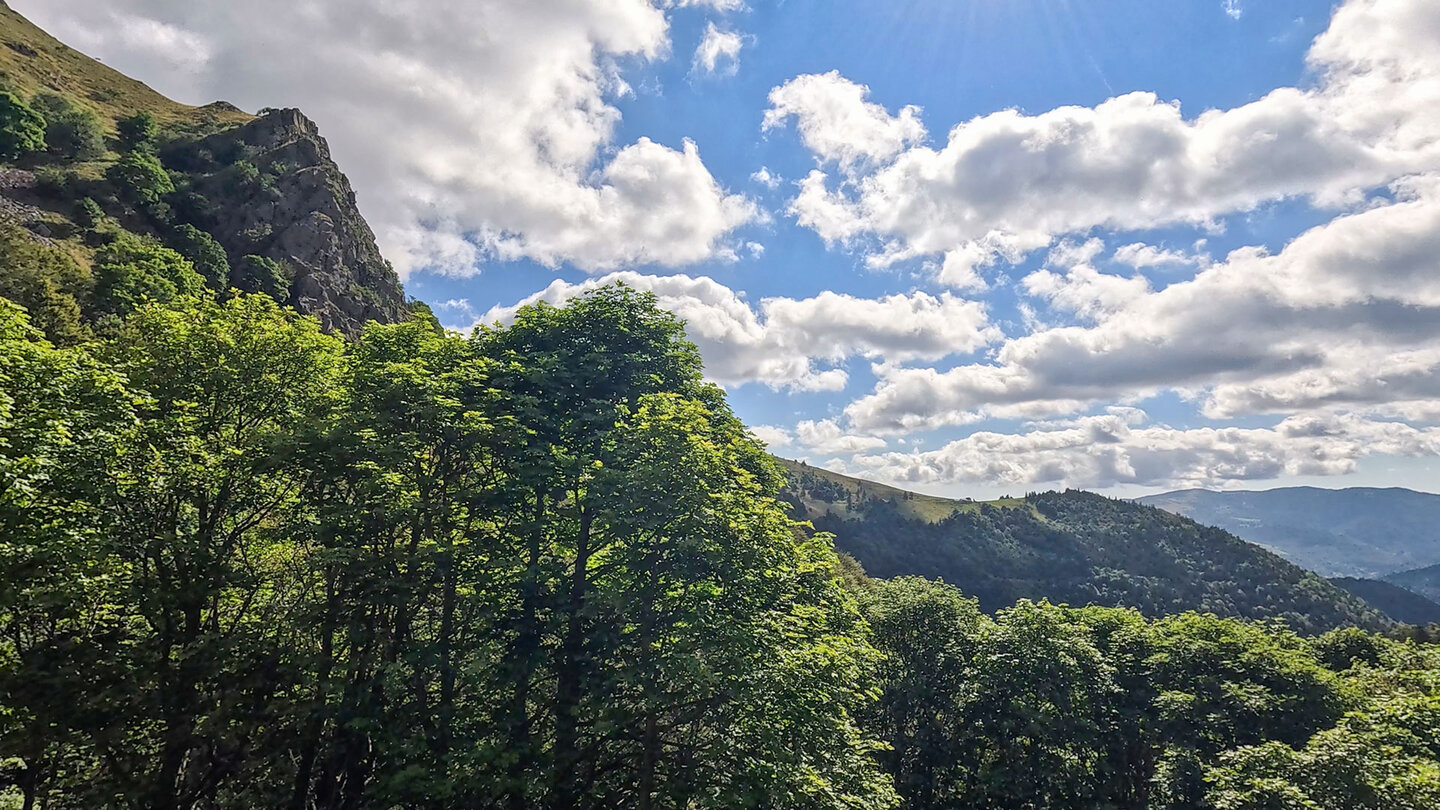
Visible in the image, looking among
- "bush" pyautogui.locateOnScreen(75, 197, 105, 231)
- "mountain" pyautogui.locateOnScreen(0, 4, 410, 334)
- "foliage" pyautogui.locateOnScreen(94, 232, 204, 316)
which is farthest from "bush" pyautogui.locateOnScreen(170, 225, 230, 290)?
"bush" pyautogui.locateOnScreen(75, 197, 105, 231)

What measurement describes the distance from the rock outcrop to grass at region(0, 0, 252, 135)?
12.3 metres

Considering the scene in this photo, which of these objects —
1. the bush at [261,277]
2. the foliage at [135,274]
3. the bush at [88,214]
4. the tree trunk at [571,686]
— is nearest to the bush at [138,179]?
the bush at [88,214]

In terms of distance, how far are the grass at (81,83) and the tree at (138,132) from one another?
1887 mm

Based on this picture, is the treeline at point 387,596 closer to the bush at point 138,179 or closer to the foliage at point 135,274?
the foliage at point 135,274

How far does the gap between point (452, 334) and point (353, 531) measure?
7.56m

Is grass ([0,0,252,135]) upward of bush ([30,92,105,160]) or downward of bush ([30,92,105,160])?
upward

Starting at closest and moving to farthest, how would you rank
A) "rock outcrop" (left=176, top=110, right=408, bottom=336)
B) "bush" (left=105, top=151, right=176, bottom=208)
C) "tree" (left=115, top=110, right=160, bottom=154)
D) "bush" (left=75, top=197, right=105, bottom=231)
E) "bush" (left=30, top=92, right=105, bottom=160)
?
1. "bush" (left=75, top=197, right=105, bottom=231)
2. "bush" (left=105, top=151, right=176, bottom=208)
3. "bush" (left=30, top=92, right=105, bottom=160)
4. "rock outcrop" (left=176, top=110, right=408, bottom=336)
5. "tree" (left=115, top=110, right=160, bottom=154)

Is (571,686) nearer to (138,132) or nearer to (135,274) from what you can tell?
(135,274)

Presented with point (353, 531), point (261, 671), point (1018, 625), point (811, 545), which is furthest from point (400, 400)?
point (1018, 625)

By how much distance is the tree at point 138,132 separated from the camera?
96688 mm

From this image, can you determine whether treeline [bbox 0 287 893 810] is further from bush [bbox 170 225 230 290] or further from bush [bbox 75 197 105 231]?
bush [bbox 170 225 230 290]

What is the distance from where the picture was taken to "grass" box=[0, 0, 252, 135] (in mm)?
98812

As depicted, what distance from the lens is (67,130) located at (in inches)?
3361

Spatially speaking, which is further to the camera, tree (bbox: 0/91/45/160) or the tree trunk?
tree (bbox: 0/91/45/160)
